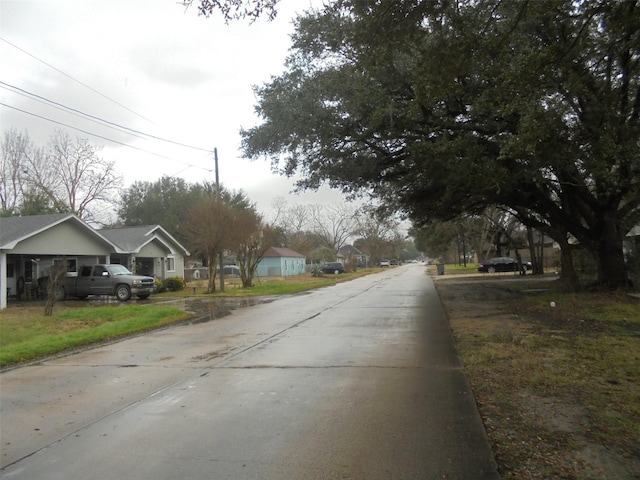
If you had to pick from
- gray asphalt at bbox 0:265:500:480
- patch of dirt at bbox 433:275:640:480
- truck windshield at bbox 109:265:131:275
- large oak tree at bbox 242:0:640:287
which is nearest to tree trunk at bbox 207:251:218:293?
truck windshield at bbox 109:265:131:275

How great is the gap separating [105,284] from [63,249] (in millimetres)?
2576

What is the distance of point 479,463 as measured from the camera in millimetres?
3922

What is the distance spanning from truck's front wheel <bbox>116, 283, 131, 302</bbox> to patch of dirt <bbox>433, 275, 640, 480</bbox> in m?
18.2

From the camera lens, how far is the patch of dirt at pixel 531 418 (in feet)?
12.5

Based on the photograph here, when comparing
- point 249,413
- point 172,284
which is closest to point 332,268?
point 172,284

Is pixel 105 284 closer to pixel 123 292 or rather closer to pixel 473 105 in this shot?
pixel 123 292

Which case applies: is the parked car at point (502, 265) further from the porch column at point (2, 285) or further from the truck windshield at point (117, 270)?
the porch column at point (2, 285)

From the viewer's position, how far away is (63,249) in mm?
23172

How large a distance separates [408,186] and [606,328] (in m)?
8.61

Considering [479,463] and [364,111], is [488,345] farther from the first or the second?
[364,111]

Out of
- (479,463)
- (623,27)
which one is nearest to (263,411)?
(479,463)

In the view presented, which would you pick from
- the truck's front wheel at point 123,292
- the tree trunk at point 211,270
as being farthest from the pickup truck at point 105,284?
the tree trunk at point 211,270

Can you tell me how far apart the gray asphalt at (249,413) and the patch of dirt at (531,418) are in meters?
0.21

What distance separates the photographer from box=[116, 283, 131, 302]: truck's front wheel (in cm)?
2311
